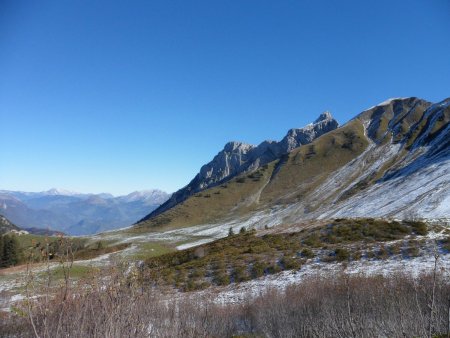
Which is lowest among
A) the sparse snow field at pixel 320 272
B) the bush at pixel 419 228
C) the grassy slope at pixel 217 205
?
the sparse snow field at pixel 320 272

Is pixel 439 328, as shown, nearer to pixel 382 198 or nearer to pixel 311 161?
pixel 382 198

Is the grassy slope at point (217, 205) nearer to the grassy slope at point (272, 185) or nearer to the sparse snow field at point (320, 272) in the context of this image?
the grassy slope at point (272, 185)

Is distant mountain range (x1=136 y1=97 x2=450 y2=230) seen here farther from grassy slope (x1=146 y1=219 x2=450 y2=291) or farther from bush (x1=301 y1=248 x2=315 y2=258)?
bush (x1=301 y1=248 x2=315 y2=258)

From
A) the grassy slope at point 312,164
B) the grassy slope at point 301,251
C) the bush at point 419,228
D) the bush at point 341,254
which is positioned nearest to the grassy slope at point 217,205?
the grassy slope at point 312,164

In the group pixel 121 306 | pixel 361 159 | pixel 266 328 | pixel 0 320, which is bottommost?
pixel 266 328

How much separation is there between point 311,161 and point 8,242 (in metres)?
139

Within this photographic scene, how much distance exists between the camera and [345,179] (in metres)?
135

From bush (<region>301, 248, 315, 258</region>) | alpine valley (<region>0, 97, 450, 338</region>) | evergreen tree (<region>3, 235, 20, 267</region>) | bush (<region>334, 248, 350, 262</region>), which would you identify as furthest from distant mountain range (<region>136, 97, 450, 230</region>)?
evergreen tree (<region>3, 235, 20, 267</region>)

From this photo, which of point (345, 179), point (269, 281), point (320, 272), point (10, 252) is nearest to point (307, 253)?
point (320, 272)

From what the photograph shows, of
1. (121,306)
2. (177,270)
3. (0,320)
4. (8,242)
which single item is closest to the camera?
(121,306)

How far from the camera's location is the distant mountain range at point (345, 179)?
3059 inches

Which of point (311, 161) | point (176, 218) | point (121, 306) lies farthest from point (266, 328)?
point (311, 161)

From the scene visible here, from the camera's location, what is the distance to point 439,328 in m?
9.84

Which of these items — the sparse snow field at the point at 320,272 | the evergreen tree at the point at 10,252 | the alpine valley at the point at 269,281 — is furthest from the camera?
the evergreen tree at the point at 10,252
